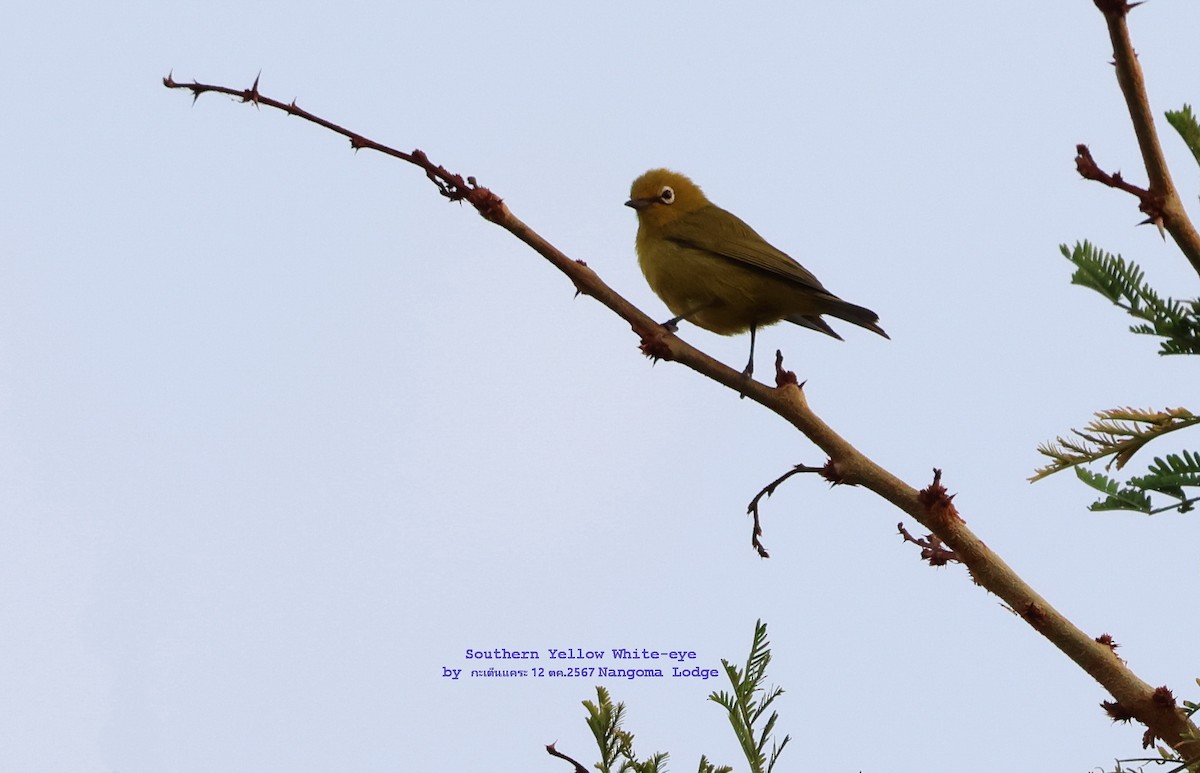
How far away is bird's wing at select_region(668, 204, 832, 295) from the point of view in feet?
22.5

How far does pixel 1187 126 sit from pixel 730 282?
13.6 feet

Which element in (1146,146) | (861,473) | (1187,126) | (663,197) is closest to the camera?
(1146,146)

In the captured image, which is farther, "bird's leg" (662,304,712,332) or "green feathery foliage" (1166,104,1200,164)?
"bird's leg" (662,304,712,332)

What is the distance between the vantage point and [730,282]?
6879 millimetres

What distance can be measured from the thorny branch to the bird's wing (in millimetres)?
3160

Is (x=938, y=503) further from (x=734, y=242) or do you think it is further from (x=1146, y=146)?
(x=734, y=242)

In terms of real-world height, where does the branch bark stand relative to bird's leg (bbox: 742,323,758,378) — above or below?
below

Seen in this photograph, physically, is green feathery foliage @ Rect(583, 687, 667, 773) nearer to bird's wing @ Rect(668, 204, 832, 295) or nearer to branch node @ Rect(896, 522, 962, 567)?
branch node @ Rect(896, 522, 962, 567)

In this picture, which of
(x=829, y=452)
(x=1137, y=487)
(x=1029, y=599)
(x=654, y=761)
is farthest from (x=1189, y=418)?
(x=654, y=761)

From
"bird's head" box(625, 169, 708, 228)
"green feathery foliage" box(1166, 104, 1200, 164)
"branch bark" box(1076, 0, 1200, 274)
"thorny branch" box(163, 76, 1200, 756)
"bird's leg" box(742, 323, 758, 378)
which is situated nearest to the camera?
"branch bark" box(1076, 0, 1200, 274)

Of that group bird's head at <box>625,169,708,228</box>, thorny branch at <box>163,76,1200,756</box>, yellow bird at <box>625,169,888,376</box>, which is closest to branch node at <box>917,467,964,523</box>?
thorny branch at <box>163,76,1200,756</box>

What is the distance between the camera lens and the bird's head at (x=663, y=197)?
7887 millimetres

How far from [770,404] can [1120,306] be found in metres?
1.02

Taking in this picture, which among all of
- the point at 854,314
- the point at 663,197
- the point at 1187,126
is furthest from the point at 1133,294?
the point at 663,197
